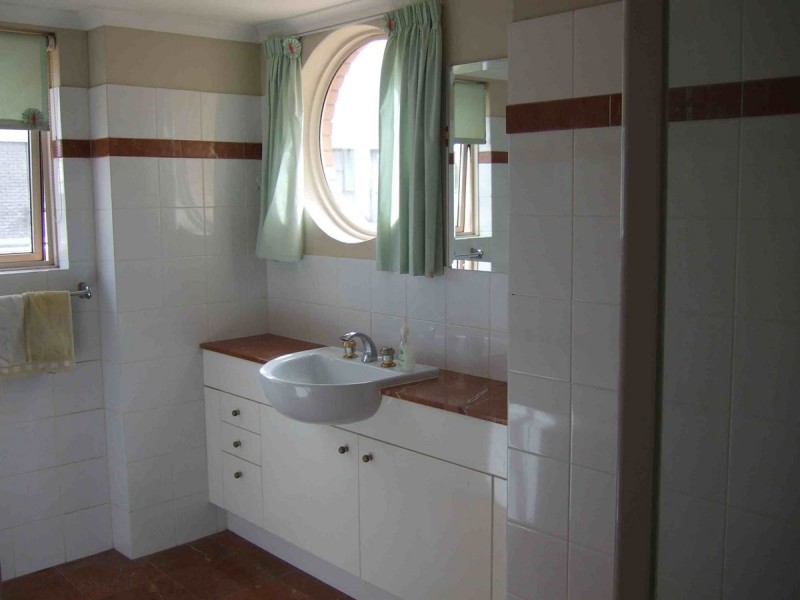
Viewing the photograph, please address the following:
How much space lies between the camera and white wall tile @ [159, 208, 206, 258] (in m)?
3.65

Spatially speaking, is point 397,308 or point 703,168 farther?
point 397,308

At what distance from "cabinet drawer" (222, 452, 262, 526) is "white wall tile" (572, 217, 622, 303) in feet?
6.59

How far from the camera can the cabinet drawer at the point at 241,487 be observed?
3615 millimetres

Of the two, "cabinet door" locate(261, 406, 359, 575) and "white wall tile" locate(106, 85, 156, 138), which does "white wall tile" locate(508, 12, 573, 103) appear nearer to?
"cabinet door" locate(261, 406, 359, 575)

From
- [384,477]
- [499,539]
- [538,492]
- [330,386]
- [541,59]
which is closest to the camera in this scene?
[541,59]

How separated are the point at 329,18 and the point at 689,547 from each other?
312 cm

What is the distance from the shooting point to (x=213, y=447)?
152 inches

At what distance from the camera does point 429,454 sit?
8.95ft

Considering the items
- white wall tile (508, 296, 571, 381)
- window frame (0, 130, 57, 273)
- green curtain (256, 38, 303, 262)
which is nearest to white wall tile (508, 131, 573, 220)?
white wall tile (508, 296, 571, 381)

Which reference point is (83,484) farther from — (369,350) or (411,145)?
(411,145)

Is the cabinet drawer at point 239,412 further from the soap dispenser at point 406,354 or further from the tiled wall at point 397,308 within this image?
the soap dispenser at point 406,354

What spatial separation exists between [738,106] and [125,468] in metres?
3.42

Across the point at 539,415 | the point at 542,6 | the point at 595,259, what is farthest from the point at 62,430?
the point at 542,6

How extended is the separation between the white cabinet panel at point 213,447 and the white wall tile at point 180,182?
886 mm
